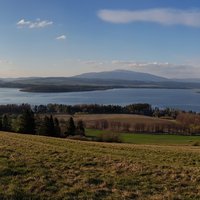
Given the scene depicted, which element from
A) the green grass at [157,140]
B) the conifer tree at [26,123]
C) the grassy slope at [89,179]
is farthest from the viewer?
the conifer tree at [26,123]

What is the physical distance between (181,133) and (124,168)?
7010 cm

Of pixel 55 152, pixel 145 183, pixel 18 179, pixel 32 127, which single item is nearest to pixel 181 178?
pixel 145 183

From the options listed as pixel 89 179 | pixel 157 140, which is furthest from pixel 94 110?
pixel 89 179

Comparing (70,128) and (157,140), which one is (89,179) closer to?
(70,128)

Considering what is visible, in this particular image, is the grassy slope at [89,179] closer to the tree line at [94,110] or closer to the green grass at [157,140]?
the green grass at [157,140]

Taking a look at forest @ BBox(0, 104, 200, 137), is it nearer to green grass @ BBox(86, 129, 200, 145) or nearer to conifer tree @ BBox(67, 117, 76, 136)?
conifer tree @ BBox(67, 117, 76, 136)

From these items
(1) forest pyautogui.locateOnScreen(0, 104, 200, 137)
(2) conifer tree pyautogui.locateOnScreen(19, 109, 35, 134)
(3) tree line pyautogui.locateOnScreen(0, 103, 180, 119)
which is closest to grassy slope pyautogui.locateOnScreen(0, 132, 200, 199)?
(2) conifer tree pyautogui.locateOnScreen(19, 109, 35, 134)

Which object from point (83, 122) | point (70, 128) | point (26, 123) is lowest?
point (83, 122)

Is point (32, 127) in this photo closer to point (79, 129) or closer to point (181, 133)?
point (79, 129)

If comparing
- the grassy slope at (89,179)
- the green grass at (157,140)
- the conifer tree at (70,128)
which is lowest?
the green grass at (157,140)

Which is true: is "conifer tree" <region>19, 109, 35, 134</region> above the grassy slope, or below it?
below

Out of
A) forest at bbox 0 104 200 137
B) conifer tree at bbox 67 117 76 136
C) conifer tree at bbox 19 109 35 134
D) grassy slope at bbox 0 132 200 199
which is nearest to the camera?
grassy slope at bbox 0 132 200 199

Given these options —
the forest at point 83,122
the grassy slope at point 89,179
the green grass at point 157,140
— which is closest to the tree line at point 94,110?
the forest at point 83,122

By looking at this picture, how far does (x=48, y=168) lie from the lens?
10.8 m
